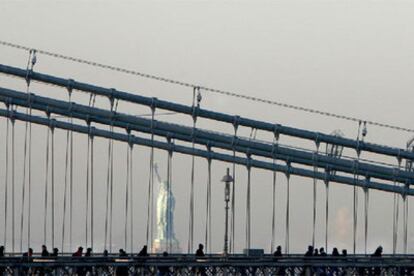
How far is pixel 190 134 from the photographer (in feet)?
243

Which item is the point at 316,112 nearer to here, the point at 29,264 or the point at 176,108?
the point at 176,108

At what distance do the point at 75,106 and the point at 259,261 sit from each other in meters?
12.9

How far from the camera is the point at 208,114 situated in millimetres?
74250

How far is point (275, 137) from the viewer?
75500 mm

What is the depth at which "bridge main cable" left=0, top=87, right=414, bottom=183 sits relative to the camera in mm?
72750

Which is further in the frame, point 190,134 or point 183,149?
point 183,149

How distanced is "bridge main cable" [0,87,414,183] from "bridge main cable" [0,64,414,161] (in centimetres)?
67

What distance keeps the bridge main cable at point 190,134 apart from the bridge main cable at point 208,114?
26.2 inches

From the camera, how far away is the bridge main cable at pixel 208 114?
73062mm

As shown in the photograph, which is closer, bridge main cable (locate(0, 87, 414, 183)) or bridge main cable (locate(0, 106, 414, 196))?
bridge main cable (locate(0, 87, 414, 183))

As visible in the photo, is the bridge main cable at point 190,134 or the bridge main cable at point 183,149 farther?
the bridge main cable at point 183,149

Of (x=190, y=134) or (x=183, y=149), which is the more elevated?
(x=190, y=134)

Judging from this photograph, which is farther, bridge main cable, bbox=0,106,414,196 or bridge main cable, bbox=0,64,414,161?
bridge main cable, bbox=0,106,414,196

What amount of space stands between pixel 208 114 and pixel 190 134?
112 cm
